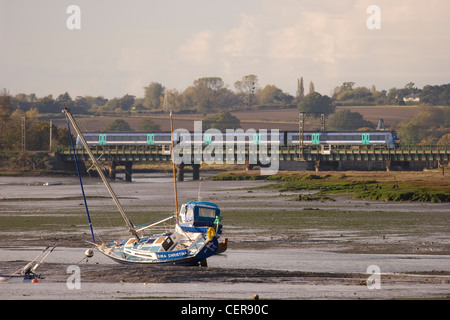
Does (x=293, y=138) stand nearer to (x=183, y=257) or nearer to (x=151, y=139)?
(x=151, y=139)

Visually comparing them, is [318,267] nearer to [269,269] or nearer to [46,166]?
[269,269]

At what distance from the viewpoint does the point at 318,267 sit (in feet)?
127

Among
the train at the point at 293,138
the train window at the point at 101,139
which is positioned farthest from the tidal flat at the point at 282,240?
the train window at the point at 101,139

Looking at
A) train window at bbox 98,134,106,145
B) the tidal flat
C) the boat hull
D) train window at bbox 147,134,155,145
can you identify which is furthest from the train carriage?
the boat hull

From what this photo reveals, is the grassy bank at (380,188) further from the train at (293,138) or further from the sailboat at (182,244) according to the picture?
the sailboat at (182,244)

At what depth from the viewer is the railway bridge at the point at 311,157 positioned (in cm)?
14925

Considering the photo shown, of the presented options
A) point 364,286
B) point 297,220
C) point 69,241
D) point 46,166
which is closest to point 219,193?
point 297,220

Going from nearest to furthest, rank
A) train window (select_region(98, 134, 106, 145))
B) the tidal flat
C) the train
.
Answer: the tidal flat → the train → train window (select_region(98, 134, 106, 145))

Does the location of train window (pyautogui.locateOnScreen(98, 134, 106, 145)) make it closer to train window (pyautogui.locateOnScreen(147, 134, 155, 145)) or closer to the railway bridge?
the railway bridge

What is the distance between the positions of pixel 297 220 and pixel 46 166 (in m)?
120

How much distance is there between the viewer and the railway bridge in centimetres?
14925

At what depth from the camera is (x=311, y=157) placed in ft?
513
